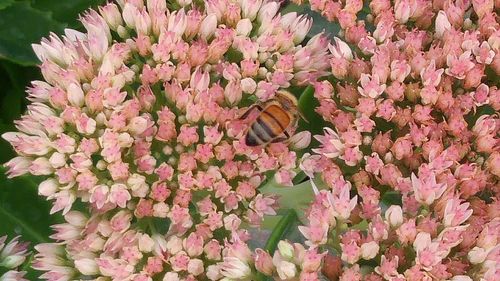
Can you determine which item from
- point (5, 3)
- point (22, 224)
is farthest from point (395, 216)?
point (5, 3)

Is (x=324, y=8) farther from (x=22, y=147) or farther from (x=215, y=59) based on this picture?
(x=22, y=147)

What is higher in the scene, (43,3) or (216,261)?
(43,3)

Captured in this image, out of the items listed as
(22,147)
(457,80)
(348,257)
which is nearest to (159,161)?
(22,147)

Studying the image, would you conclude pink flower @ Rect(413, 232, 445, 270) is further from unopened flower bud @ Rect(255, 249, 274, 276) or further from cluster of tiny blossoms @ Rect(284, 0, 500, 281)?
unopened flower bud @ Rect(255, 249, 274, 276)

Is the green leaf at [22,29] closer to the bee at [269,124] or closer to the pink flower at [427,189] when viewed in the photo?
the bee at [269,124]

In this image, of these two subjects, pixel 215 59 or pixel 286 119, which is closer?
pixel 286 119

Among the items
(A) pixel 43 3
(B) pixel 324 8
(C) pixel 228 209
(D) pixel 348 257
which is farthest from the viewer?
(A) pixel 43 3
